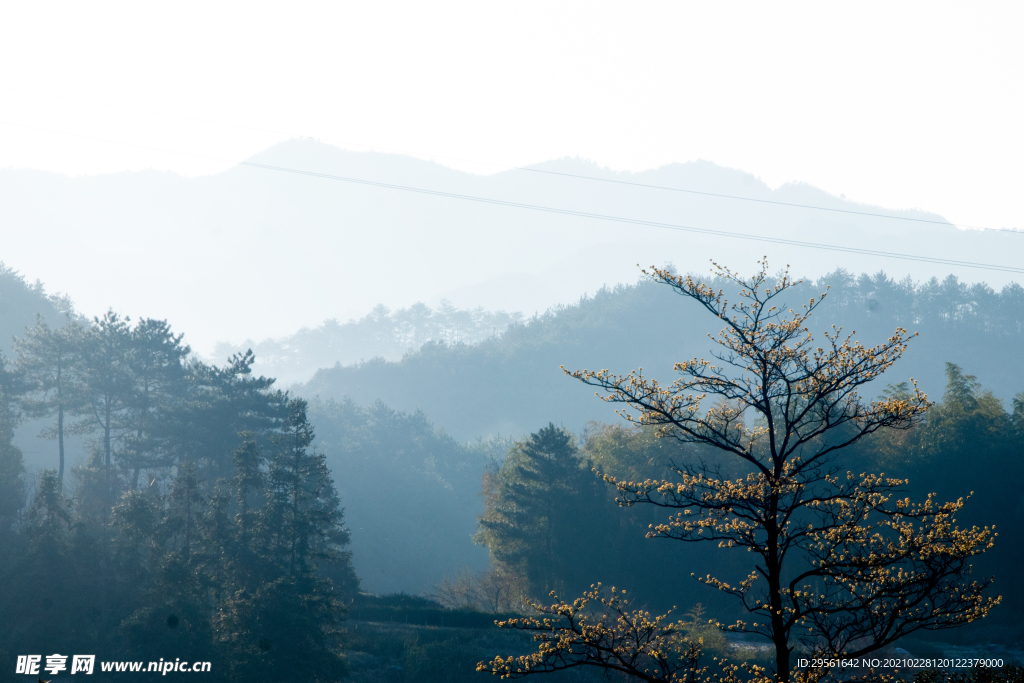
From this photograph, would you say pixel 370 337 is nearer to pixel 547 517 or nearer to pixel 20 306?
pixel 20 306

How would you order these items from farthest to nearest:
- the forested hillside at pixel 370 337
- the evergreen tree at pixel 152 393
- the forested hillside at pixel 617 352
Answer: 1. the forested hillside at pixel 370 337
2. the forested hillside at pixel 617 352
3. the evergreen tree at pixel 152 393

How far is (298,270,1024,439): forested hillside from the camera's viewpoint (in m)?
97.7

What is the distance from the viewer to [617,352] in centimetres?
10750

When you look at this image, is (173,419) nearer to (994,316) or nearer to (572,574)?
(572,574)

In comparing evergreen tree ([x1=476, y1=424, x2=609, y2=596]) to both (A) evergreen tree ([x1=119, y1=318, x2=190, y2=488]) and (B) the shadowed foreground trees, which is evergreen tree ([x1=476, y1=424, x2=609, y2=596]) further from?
(B) the shadowed foreground trees

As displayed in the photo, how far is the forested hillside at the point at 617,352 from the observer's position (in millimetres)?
97688

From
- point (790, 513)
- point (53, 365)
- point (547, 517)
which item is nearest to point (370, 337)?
point (53, 365)

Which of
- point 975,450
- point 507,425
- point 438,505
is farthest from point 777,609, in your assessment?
point 507,425

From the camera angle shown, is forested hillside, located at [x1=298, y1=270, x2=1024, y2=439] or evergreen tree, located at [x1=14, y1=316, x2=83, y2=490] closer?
evergreen tree, located at [x1=14, y1=316, x2=83, y2=490]

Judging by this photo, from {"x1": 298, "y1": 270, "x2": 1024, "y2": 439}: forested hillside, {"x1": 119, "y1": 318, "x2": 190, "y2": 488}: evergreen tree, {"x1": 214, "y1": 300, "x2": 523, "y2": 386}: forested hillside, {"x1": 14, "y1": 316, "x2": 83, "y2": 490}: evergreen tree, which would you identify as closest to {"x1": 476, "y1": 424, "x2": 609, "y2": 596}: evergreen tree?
{"x1": 119, "y1": 318, "x2": 190, "y2": 488}: evergreen tree

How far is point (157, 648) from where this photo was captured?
25781 millimetres

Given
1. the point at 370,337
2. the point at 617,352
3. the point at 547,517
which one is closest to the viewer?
the point at 547,517

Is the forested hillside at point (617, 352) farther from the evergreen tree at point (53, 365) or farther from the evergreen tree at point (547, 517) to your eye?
the evergreen tree at point (547, 517)

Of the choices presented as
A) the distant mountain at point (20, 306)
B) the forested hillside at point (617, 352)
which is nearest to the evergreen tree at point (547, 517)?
the distant mountain at point (20, 306)
